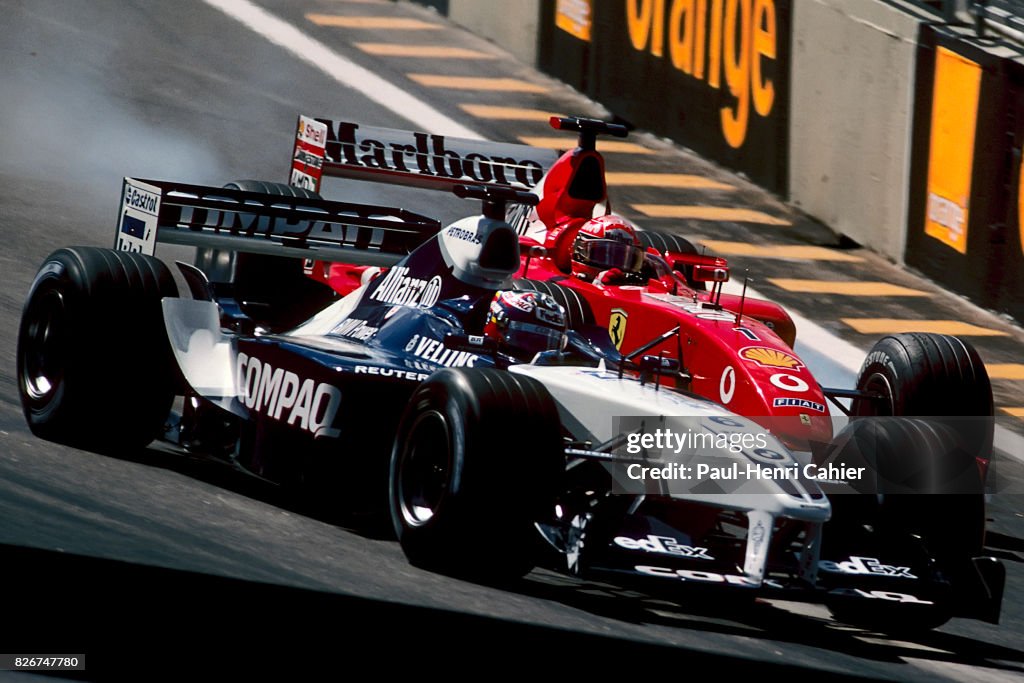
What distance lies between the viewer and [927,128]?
1538 centimetres

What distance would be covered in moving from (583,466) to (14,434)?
115 inches

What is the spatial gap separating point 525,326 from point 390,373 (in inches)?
26.5

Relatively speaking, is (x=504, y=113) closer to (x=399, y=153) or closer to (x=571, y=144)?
(x=571, y=144)

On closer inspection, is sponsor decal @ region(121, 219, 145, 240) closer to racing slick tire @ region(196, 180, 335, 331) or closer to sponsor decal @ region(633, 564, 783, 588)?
racing slick tire @ region(196, 180, 335, 331)

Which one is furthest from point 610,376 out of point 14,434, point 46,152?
point 46,152

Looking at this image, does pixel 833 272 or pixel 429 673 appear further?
pixel 833 272

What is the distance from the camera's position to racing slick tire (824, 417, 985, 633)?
7.83 metres

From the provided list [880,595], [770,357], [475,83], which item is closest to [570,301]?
[770,357]

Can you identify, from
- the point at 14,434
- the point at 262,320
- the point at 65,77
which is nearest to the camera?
the point at 14,434

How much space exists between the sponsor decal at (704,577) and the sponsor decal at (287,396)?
71.0 inches

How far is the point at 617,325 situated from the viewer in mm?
10664

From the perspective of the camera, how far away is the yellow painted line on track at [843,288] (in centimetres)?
1554

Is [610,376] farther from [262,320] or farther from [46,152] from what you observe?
[46,152]

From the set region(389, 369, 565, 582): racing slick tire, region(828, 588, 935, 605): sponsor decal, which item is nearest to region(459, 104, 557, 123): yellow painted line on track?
region(389, 369, 565, 582): racing slick tire
